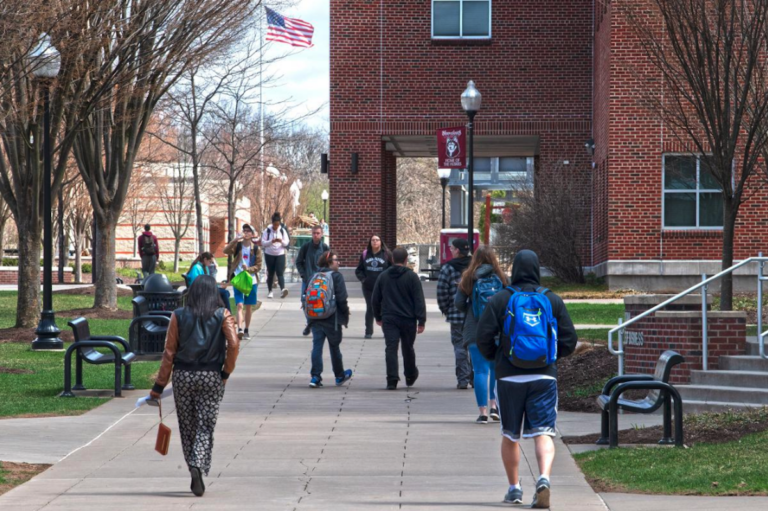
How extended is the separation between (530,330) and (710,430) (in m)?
3.59

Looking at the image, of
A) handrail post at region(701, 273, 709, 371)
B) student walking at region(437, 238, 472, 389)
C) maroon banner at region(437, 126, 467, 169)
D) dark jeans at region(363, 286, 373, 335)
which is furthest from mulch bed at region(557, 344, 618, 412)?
maroon banner at region(437, 126, 467, 169)

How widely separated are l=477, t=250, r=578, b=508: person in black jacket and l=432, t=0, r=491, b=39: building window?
24186mm

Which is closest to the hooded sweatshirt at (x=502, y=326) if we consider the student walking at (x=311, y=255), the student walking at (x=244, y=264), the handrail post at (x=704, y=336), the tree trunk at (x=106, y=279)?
the handrail post at (x=704, y=336)

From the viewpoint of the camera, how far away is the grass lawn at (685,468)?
802 centimetres

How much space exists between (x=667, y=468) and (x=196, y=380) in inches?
138

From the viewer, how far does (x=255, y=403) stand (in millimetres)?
13102

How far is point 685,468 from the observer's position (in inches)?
339

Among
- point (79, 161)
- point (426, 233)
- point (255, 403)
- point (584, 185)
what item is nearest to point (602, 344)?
point (255, 403)

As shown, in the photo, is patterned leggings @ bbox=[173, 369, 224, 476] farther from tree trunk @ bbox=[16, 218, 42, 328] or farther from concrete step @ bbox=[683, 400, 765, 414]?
tree trunk @ bbox=[16, 218, 42, 328]

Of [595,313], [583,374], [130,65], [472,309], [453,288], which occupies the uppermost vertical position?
[130,65]

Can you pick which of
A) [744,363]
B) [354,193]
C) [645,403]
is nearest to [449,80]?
[354,193]

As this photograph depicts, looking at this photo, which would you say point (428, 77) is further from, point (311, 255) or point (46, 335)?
point (46, 335)

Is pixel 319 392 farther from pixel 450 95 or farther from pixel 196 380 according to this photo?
pixel 450 95

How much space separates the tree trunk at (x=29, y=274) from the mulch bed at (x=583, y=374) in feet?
32.2
